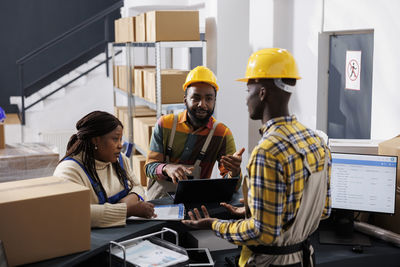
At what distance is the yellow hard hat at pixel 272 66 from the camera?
172cm

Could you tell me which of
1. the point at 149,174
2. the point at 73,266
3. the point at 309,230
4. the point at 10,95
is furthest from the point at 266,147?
the point at 10,95

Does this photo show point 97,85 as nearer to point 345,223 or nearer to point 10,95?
point 10,95

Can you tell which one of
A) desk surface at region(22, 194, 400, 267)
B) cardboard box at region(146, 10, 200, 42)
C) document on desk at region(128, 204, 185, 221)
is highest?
cardboard box at region(146, 10, 200, 42)

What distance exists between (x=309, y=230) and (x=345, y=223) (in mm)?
880

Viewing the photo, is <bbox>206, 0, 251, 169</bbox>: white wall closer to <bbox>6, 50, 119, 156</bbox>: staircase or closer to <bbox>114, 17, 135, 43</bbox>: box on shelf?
<bbox>114, 17, 135, 43</bbox>: box on shelf

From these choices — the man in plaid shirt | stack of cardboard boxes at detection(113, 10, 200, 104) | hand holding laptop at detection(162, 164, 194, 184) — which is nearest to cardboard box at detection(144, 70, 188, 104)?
stack of cardboard boxes at detection(113, 10, 200, 104)

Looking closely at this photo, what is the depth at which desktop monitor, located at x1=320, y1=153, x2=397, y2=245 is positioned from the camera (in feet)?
8.20

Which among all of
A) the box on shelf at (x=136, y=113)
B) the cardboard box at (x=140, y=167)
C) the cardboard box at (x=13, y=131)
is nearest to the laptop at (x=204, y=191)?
the cardboard box at (x=140, y=167)

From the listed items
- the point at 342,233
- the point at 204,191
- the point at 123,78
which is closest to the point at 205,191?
the point at 204,191

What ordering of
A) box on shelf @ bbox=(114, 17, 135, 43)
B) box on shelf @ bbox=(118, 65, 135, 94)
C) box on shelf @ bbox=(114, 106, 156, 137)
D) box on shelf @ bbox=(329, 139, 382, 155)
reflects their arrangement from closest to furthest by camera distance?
box on shelf @ bbox=(329, 139, 382, 155)
box on shelf @ bbox=(114, 17, 135, 43)
box on shelf @ bbox=(114, 106, 156, 137)
box on shelf @ bbox=(118, 65, 135, 94)

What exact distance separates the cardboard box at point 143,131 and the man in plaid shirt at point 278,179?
3228mm

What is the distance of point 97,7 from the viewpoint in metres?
9.62

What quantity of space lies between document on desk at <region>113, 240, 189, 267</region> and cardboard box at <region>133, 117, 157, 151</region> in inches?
120

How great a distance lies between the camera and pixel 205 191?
8.20ft
